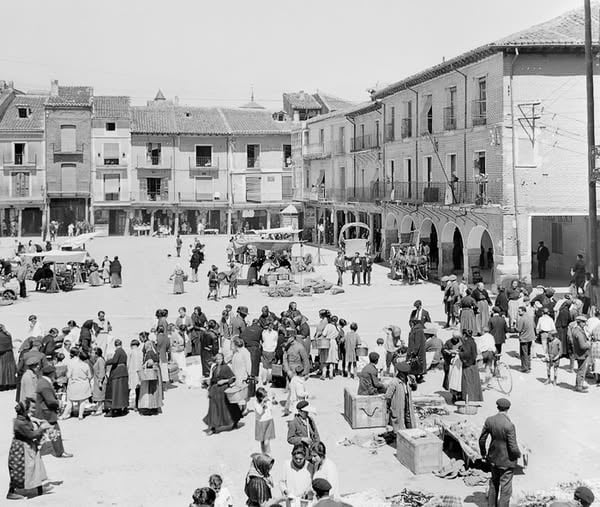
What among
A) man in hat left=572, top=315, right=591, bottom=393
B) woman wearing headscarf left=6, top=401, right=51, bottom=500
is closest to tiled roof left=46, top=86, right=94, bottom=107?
man in hat left=572, top=315, right=591, bottom=393

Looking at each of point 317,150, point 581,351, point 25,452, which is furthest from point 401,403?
point 317,150

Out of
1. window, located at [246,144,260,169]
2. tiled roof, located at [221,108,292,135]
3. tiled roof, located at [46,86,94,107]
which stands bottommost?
window, located at [246,144,260,169]

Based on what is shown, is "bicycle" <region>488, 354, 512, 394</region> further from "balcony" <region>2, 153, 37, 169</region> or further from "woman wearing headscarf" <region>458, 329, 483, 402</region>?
"balcony" <region>2, 153, 37, 169</region>

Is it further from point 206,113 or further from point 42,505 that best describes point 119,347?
point 206,113

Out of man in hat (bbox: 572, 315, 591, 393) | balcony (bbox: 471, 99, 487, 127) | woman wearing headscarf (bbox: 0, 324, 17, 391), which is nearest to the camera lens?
man in hat (bbox: 572, 315, 591, 393)

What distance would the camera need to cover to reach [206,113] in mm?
67812

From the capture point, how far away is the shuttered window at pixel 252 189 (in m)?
65.8

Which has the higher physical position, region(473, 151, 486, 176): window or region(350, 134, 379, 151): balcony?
region(350, 134, 379, 151): balcony

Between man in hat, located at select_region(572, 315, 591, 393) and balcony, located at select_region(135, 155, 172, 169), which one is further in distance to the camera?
balcony, located at select_region(135, 155, 172, 169)

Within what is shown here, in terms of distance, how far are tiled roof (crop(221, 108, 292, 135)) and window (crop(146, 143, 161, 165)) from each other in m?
6.12

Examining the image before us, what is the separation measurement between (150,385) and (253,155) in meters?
52.9

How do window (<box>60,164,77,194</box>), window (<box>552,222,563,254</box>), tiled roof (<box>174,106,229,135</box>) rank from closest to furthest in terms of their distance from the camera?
window (<box>552,222,563,254</box>)
window (<box>60,164,77,194</box>)
tiled roof (<box>174,106,229,135</box>)

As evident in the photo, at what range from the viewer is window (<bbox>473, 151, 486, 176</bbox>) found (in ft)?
101

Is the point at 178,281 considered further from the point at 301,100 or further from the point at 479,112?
the point at 301,100
